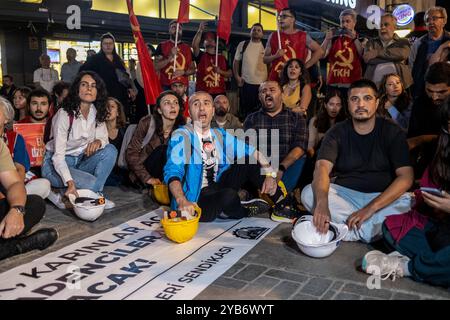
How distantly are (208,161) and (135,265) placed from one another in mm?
1357

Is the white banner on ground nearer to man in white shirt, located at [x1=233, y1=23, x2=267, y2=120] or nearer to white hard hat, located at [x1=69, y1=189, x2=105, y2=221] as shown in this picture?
white hard hat, located at [x1=69, y1=189, x2=105, y2=221]

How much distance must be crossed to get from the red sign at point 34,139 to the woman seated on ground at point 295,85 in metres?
2.91

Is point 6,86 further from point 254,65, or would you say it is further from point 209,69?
point 254,65

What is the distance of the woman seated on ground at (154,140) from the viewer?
479 cm

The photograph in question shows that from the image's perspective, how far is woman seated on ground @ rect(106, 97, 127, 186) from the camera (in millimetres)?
5285

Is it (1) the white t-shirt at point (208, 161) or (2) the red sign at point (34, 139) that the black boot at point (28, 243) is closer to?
(1) the white t-shirt at point (208, 161)

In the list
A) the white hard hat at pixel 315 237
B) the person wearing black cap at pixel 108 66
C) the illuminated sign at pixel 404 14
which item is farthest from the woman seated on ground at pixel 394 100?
the illuminated sign at pixel 404 14

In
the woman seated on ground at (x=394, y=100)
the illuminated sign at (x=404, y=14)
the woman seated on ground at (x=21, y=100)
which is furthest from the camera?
the illuminated sign at (x=404, y=14)

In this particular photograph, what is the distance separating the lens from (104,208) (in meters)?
4.35

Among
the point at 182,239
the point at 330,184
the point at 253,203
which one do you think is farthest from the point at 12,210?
the point at 330,184

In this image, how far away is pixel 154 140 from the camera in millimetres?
4934

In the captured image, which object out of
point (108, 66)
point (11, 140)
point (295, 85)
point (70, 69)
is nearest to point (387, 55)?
point (295, 85)

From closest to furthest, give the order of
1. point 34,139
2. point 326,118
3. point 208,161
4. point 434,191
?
1. point 434,191
2. point 208,161
3. point 34,139
4. point 326,118
